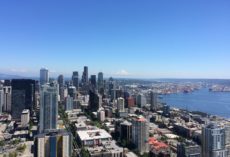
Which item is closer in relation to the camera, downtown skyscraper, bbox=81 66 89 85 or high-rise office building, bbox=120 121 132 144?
high-rise office building, bbox=120 121 132 144

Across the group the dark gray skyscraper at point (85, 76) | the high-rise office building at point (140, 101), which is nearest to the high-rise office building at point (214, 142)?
the high-rise office building at point (140, 101)

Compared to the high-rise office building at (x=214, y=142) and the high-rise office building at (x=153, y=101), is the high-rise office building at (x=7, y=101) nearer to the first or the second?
the high-rise office building at (x=153, y=101)

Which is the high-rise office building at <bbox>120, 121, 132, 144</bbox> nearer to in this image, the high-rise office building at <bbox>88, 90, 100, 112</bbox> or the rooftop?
the rooftop

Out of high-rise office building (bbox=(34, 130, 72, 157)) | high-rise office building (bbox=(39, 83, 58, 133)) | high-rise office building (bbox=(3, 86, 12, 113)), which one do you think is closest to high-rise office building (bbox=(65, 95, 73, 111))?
high-rise office building (bbox=(3, 86, 12, 113))

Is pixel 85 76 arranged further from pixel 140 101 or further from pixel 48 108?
pixel 48 108

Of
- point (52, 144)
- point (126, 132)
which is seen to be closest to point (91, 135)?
point (126, 132)

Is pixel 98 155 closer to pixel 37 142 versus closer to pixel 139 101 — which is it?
pixel 37 142

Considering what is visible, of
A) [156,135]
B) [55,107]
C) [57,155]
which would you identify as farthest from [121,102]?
[57,155]
